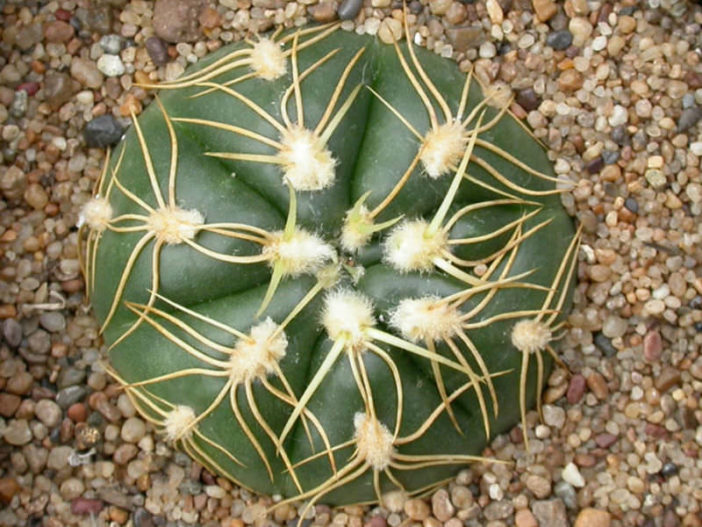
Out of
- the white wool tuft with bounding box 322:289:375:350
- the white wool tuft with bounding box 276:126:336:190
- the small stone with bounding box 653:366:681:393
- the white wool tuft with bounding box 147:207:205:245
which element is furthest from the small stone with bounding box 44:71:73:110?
the small stone with bounding box 653:366:681:393

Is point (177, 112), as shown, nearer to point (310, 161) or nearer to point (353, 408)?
point (310, 161)

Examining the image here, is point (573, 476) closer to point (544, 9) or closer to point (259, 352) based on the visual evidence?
point (259, 352)

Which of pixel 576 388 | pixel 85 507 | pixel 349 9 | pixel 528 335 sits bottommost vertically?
pixel 85 507

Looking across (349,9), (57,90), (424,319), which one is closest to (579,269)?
(424,319)

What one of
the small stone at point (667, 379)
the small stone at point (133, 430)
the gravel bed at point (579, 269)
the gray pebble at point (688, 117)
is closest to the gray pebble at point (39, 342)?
the gravel bed at point (579, 269)

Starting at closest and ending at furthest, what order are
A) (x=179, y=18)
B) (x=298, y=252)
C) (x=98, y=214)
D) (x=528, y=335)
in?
(x=298, y=252)
(x=528, y=335)
(x=98, y=214)
(x=179, y=18)

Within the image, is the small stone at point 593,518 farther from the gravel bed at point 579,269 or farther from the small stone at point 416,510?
the small stone at point 416,510

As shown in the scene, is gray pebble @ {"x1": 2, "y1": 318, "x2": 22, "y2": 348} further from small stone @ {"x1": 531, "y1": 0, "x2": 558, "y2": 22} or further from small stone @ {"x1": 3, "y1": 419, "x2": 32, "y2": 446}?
small stone @ {"x1": 531, "y1": 0, "x2": 558, "y2": 22}
